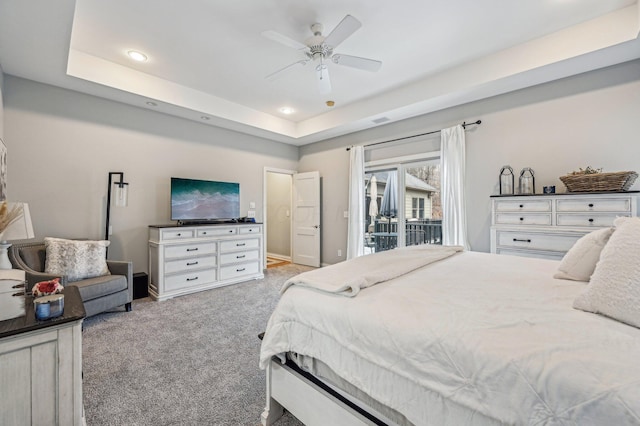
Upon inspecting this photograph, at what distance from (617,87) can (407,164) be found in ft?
8.22

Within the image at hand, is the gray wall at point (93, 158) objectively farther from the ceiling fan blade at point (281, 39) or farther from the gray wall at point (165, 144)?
the ceiling fan blade at point (281, 39)

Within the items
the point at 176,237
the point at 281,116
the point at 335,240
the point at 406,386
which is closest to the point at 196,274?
the point at 176,237

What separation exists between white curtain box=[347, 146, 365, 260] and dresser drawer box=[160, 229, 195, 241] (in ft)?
8.82

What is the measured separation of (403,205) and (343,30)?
308 centimetres

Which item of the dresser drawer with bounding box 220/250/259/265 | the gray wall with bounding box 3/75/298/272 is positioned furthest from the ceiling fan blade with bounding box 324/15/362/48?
the dresser drawer with bounding box 220/250/259/265

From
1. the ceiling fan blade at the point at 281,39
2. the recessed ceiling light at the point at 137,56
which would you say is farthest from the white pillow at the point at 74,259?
the ceiling fan blade at the point at 281,39

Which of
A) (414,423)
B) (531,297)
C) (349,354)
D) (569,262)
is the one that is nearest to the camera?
(414,423)

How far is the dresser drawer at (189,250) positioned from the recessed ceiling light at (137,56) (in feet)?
7.80

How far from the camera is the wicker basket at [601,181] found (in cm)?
254

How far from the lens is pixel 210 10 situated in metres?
2.55

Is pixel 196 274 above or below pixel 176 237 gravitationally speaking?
below

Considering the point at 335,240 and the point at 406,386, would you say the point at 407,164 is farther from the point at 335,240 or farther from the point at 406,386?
the point at 406,386

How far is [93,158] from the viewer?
3.72 metres

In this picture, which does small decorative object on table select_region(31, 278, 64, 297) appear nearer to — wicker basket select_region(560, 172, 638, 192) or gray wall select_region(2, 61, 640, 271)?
gray wall select_region(2, 61, 640, 271)
